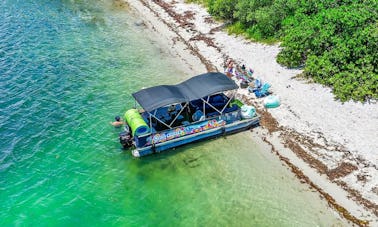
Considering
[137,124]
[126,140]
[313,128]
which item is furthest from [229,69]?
[126,140]

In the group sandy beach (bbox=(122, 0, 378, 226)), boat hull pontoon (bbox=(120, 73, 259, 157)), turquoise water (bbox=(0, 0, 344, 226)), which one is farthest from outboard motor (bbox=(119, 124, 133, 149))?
Result: sandy beach (bbox=(122, 0, 378, 226))

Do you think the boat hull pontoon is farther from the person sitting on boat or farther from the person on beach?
the person on beach

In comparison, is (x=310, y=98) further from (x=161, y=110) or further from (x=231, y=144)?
(x=161, y=110)

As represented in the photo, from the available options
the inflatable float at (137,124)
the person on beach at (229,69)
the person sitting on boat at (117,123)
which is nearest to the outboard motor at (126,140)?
the inflatable float at (137,124)

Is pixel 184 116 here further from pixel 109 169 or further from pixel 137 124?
pixel 109 169

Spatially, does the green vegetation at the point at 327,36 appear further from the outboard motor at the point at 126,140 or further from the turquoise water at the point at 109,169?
the outboard motor at the point at 126,140

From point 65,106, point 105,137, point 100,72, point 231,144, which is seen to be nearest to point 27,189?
point 105,137
